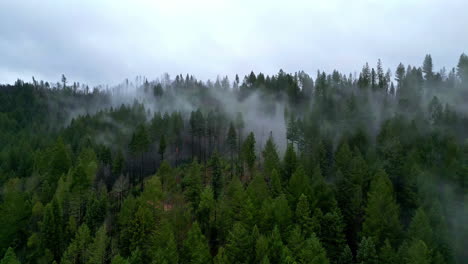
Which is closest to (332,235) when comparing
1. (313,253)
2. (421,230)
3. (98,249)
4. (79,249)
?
(313,253)

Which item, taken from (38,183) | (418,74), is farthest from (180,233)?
(418,74)

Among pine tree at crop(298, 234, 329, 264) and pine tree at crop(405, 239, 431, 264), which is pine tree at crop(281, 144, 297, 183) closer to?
pine tree at crop(298, 234, 329, 264)

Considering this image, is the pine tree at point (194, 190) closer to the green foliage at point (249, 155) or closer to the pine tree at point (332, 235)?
the green foliage at point (249, 155)

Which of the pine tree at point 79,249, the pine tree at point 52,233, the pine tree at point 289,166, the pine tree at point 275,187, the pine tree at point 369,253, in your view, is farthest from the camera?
the pine tree at point 289,166

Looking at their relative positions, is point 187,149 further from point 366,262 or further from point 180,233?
point 366,262

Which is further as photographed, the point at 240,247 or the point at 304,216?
the point at 304,216

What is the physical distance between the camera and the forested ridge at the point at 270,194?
4281cm

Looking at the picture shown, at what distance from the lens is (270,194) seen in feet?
179

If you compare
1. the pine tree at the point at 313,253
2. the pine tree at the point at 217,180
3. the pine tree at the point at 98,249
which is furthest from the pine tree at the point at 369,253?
the pine tree at the point at 98,249

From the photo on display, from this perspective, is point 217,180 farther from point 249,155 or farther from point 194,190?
point 249,155

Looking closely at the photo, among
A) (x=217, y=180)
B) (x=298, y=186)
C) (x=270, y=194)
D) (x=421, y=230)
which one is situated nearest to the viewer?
(x=421, y=230)

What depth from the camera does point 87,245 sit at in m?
49.6

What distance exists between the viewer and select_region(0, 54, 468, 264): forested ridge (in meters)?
42.8

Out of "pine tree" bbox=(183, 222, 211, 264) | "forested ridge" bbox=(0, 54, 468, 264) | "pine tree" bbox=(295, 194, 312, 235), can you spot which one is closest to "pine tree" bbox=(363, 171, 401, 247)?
"forested ridge" bbox=(0, 54, 468, 264)
